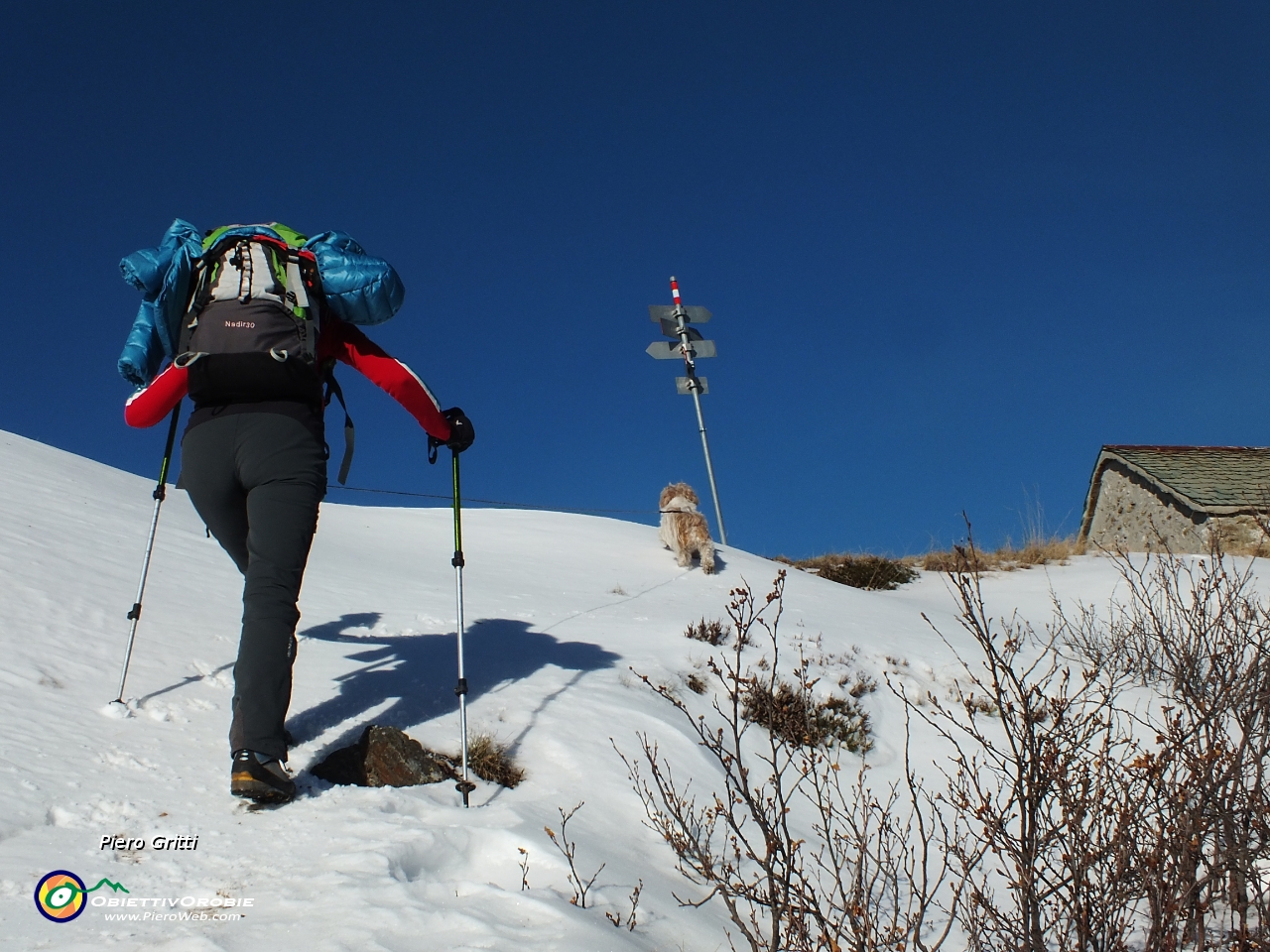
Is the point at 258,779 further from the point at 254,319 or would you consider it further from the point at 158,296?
the point at 158,296

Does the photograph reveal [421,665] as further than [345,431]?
Yes

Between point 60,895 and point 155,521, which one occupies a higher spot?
point 155,521

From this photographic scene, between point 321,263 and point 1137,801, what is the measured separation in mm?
2995

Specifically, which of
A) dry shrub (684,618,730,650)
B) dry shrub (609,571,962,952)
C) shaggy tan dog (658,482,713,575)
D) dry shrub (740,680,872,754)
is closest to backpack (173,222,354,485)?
dry shrub (609,571,962,952)

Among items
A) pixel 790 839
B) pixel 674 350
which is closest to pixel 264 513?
pixel 790 839

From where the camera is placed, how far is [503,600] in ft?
20.6

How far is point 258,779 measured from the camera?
2551 mm

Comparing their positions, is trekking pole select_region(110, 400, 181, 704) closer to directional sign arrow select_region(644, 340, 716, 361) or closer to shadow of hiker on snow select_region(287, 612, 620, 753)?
shadow of hiker on snow select_region(287, 612, 620, 753)

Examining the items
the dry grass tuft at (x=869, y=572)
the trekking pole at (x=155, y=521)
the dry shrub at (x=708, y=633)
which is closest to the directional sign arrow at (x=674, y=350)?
the dry grass tuft at (x=869, y=572)

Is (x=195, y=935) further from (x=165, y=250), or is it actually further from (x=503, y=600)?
(x=503, y=600)

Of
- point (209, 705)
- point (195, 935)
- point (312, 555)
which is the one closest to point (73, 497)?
point (312, 555)

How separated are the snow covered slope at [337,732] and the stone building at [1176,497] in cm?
798

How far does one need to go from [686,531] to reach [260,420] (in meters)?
6.40

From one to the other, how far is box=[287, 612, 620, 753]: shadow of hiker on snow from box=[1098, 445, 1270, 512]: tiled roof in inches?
438
